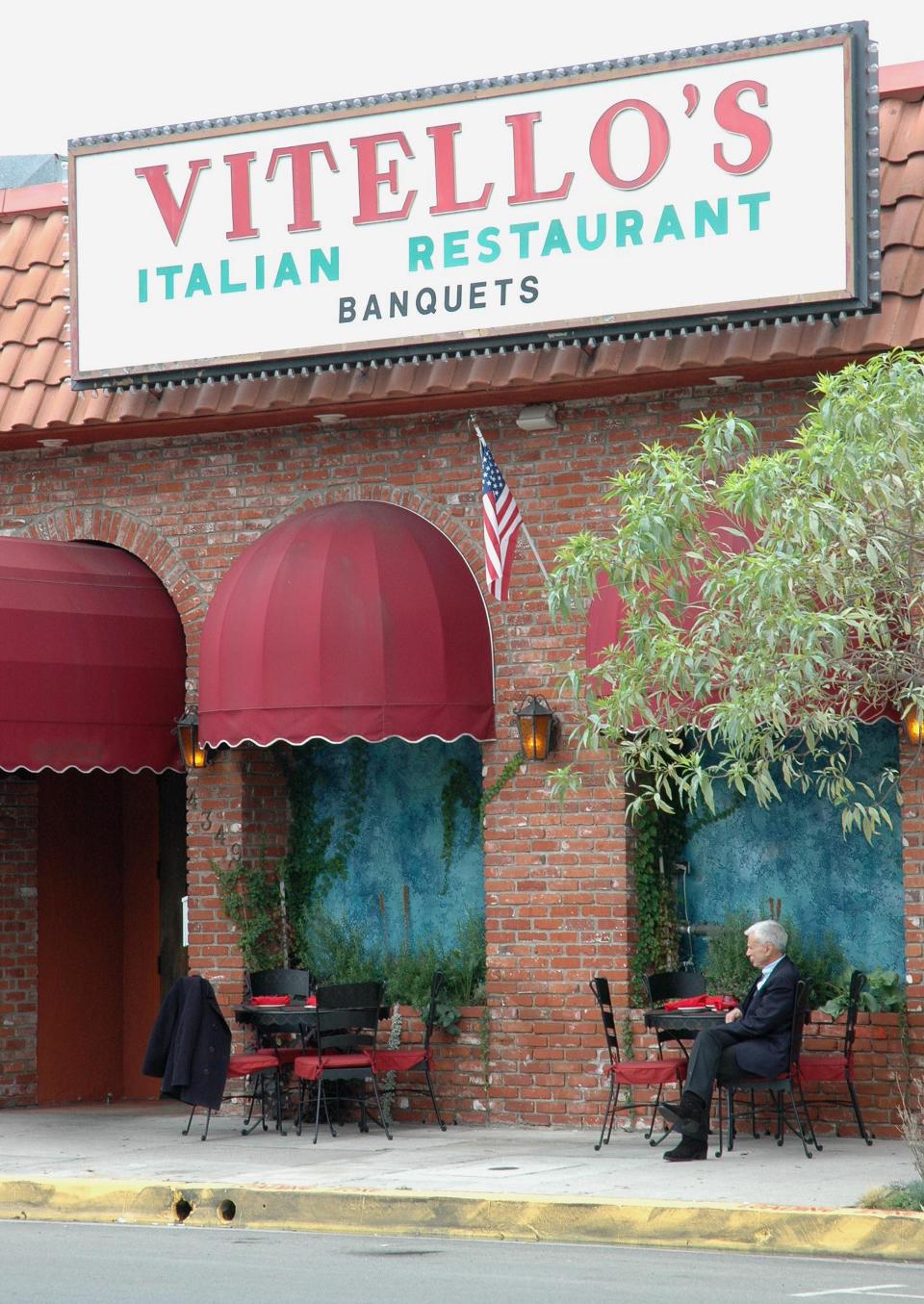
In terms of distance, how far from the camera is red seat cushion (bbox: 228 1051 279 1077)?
14.2 m

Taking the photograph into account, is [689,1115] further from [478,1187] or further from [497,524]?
[497,524]

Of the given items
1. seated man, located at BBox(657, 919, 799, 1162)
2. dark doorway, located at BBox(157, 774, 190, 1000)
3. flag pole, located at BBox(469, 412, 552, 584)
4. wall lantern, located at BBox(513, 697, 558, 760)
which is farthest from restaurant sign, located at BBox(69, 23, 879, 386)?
seated man, located at BBox(657, 919, 799, 1162)

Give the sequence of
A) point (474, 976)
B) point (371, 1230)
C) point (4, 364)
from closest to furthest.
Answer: point (371, 1230) < point (474, 976) < point (4, 364)

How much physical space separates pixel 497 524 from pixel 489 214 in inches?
84.1

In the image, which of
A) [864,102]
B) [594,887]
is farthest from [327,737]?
[864,102]

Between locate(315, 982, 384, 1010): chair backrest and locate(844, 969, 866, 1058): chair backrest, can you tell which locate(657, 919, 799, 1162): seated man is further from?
locate(315, 982, 384, 1010): chair backrest

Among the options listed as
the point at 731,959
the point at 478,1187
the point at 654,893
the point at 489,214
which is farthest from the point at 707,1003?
the point at 489,214

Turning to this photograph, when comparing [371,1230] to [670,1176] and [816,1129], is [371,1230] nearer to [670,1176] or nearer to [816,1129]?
[670,1176]

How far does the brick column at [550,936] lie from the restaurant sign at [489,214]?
3.15 m

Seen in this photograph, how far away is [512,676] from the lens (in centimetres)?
1475

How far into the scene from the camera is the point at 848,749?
14156mm

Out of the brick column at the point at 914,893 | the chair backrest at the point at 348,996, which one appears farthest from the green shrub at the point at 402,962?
the brick column at the point at 914,893

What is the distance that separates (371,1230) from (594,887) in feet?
13.0

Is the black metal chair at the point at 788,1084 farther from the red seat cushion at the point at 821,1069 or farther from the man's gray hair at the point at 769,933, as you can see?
the man's gray hair at the point at 769,933
